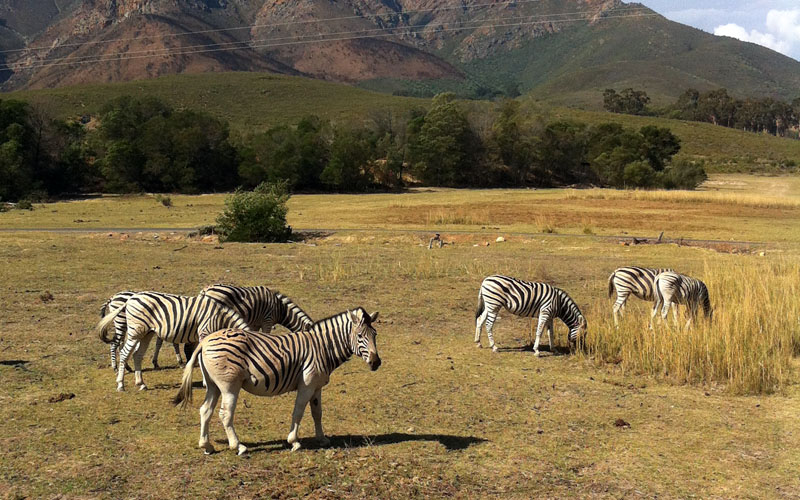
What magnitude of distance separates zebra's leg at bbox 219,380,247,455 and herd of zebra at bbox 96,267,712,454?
0.01 meters

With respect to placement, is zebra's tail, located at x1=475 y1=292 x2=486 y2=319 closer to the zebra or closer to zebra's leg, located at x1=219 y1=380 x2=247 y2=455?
the zebra

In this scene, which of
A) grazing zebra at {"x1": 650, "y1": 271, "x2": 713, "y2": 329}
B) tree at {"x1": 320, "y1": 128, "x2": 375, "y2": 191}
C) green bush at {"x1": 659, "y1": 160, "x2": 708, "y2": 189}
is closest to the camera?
grazing zebra at {"x1": 650, "y1": 271, "x2": 713, "y2": 329}

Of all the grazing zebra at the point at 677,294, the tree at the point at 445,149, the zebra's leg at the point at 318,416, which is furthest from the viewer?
the tree at the point at 445,149

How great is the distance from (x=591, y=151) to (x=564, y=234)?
179 feet

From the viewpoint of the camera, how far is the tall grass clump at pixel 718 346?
10836mm

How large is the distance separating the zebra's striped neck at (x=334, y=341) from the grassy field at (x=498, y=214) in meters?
25.4

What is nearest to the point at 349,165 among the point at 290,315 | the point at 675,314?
the point at 675,314

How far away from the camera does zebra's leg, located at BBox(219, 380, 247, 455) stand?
7.26 meters

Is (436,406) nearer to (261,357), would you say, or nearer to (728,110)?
(261,357)

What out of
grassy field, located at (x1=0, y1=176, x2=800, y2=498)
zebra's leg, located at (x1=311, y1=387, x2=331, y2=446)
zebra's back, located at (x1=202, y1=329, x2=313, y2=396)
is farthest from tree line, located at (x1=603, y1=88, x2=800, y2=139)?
zebra's back, located at (x1=202, y1=329, x2=313, y2=396)

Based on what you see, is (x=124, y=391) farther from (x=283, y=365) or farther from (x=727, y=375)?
(x=727, y=375)

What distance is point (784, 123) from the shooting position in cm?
17450

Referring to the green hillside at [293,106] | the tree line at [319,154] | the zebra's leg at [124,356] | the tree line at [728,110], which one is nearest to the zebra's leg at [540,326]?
the zebra's leg at [124,356]

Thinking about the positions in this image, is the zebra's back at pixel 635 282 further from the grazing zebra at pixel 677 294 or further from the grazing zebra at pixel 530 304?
the grazing zebra at pixel 530 304
